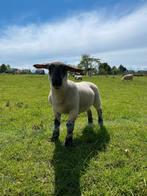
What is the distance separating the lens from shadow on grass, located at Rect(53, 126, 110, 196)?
214 inches

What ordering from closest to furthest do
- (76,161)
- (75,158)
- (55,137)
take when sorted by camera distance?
(76,161) → (75,158) → (55,137)

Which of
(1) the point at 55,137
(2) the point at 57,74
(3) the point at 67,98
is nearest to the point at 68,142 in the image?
(1) the point at 55,137

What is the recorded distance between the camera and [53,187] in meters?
5.39

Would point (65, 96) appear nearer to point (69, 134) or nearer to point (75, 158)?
point (69, 134)

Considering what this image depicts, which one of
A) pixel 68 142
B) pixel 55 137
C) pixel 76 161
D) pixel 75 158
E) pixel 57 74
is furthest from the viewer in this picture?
pixel 55 137

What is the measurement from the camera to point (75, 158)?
6695mm

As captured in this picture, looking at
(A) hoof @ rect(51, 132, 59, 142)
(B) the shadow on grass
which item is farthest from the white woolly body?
(B) the shadow on grass

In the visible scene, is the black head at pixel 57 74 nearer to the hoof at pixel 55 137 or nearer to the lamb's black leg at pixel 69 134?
the lamb's black leg at pixel 69 134

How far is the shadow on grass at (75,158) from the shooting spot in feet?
17.8

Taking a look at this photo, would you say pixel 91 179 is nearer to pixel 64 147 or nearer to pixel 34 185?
pixel 34 185

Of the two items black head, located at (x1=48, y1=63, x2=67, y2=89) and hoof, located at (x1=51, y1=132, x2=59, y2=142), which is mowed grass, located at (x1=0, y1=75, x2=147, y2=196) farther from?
black head, located at (x1=48, y1=63, x2=67, y2=89)

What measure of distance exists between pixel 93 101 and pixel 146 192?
445 cm

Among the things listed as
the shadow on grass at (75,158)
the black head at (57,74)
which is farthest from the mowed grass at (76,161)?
the black head at (57,74)

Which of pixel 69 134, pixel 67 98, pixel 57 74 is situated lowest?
pixel 69 134
